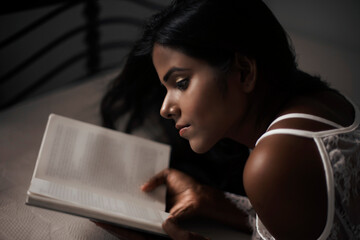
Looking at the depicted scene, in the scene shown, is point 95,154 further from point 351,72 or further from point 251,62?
point 351,72

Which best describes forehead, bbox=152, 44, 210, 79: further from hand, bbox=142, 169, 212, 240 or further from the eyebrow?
hand, bbox=142, 169, 212, 240

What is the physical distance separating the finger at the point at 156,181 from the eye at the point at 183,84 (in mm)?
375

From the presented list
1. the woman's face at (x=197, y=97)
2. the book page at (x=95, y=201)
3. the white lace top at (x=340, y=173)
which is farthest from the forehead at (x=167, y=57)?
the book page at (x=95, y=201)

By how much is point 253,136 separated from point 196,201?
0.83ft

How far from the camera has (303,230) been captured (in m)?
0.76

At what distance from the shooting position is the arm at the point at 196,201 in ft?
3.59

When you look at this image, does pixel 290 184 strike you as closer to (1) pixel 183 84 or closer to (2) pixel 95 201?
(1) pixel 183 84

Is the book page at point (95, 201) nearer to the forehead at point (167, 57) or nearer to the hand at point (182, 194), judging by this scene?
the hand at point (182, 194)

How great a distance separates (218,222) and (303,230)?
16.2 inches

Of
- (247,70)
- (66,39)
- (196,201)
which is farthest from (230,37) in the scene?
(66,39)

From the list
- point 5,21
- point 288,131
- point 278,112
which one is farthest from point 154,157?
point 5,21

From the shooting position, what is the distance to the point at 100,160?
→ 3.84ft

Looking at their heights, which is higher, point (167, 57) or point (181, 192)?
point (167, 57)

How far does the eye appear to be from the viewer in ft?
2.85
